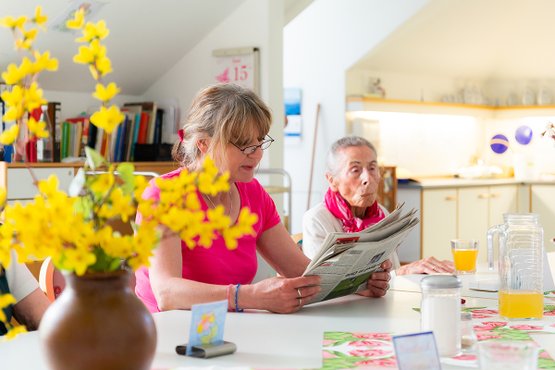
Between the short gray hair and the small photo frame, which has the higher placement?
the short gray hair

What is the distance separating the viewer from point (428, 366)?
4.51 ft

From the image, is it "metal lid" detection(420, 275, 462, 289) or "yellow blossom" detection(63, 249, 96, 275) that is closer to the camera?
"yellow blossom" detection(63, 249, 96, 275)

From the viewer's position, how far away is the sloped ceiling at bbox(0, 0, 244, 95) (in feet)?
15.5

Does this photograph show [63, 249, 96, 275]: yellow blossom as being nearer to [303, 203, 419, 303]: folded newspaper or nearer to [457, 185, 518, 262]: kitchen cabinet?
[303, 203, 419, 303]: folded newspaper

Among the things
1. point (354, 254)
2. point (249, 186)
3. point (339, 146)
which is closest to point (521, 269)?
point (354, 254)

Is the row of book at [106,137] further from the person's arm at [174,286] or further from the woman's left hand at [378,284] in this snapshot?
the woman's left hand at [378,284]

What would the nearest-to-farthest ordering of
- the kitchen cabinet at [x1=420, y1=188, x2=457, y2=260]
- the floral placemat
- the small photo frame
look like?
1. the small photo frame
2. the floral placemat
3. the kitchen cabinet at [x1=420, y1=188, x2=457, y2=260]

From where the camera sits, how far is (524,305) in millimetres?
1894

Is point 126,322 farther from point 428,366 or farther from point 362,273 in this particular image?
point 362,273

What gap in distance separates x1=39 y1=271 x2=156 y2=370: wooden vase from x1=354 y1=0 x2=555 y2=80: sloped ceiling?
17.1 feet

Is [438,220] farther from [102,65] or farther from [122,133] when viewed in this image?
[102,65]

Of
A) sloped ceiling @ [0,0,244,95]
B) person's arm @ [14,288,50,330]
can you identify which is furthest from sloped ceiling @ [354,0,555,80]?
person's arm @ [14,288,50,330]

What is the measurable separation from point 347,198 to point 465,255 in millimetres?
681

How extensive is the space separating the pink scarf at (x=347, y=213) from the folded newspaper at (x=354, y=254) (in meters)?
0.84
